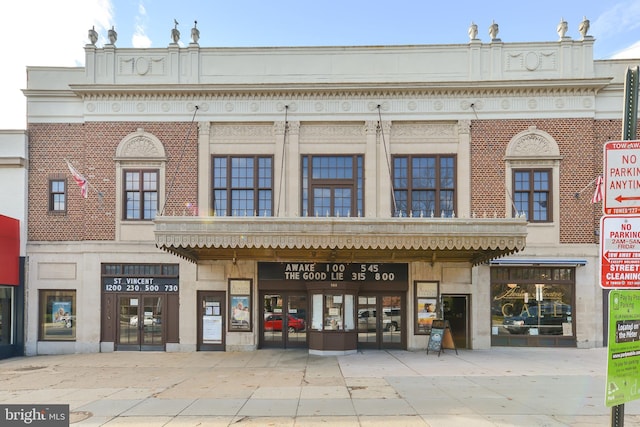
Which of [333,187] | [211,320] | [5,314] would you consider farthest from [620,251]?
[5,314]

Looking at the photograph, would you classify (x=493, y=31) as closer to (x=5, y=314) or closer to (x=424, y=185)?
(x=424, y=185)

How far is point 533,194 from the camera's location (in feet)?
59.2

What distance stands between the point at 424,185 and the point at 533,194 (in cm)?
411

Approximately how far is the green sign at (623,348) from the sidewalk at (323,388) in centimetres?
411

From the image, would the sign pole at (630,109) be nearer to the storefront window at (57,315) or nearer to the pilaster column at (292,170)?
the pilaster column at (292,170)

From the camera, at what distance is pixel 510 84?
17.9m

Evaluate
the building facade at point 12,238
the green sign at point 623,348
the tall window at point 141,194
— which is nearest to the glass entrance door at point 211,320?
the tall window at point 141,194

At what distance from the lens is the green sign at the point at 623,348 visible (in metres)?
4.46

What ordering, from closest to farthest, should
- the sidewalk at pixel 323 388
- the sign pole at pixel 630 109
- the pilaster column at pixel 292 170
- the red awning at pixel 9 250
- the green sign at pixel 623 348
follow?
1. the green sign at pixel 623 348
2. the sign pole at pixel 630 109
3. the sidewalk at pixel 323 388
4. the red awning at pixel 9 250
5. the pilaster column at pixel 292 170

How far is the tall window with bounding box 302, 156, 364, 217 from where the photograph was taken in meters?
18.3

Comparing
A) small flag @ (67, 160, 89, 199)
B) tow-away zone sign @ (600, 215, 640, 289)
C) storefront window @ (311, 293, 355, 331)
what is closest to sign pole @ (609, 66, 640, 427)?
tow-away zone sign @ (600, 215, 640, 289)

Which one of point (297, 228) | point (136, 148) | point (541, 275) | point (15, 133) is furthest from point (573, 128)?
→ point (15, 133)

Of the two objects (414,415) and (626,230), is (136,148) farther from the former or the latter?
(626,230)

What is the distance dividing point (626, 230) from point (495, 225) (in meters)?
10.4
